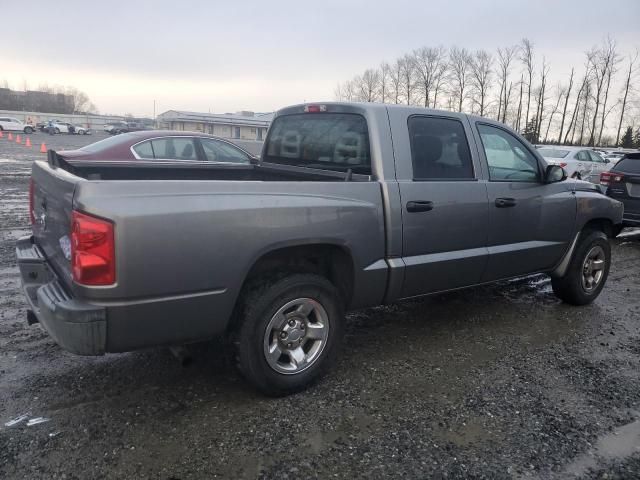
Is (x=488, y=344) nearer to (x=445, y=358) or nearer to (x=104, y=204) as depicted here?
(x=445, y=358)

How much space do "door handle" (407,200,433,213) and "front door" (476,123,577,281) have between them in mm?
784

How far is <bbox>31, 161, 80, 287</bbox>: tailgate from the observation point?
9.11 feet

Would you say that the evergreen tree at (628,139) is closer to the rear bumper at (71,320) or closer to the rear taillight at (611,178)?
the rear taillight at (611,178)

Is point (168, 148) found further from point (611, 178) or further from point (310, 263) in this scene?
point (611, 178)

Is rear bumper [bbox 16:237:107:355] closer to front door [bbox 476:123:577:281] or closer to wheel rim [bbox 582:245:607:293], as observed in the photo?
front door [bbox 476:123:577:281]

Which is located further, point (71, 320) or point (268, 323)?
point (268, 323)

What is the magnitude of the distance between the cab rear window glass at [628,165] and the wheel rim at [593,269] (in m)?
4.62

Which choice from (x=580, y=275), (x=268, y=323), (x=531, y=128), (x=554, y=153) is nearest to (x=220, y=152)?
(x=580, y=275)

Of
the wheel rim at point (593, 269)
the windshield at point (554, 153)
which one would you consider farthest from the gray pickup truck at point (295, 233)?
the windshield at point (554, 153)

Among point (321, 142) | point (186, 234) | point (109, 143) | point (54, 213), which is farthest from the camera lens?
point (109, 143)

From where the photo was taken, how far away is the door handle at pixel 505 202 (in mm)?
4332

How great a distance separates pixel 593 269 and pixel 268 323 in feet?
13.2

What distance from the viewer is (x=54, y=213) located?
3.05 meters

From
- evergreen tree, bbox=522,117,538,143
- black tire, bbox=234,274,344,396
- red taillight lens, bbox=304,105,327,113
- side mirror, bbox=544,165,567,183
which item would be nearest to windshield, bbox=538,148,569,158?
side mirror, bbox=544,165,567,183
